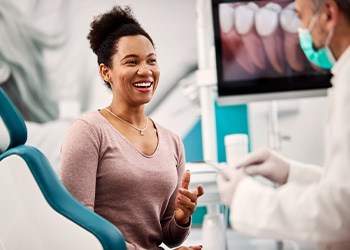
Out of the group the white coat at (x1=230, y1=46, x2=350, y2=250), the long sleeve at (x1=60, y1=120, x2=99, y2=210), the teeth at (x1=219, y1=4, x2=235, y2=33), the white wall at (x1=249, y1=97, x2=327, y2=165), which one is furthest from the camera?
the white wall at (x1=249, y1=97, x2=327, y2=165)

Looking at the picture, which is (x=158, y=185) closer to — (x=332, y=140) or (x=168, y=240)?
(x=168, y=240)

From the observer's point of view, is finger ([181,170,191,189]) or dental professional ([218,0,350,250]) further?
finger ([181,170,191,189])

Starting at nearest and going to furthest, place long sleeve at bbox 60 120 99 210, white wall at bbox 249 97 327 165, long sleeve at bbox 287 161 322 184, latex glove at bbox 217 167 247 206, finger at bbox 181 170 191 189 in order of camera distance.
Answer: latex glove at bbox 217 167 247 206 < long sleeve at bbox 287 161 322 184 < long sleeve at bbox 60 120 99 210 < finger at bbox 181 170 191 189 < white wall at bbox 249 97 327 165

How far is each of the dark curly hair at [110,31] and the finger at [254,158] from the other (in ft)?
2.45

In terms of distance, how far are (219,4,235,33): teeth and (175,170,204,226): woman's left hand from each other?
1.16 meters

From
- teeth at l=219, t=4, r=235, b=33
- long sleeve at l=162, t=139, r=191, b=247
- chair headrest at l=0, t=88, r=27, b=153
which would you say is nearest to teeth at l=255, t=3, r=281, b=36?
teeth at l=219, t=4, r=235, b=33

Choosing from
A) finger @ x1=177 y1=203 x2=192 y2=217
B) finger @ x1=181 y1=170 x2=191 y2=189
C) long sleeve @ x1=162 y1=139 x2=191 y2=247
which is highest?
finger @ x1=181 y1=170 x2=191 y2=189

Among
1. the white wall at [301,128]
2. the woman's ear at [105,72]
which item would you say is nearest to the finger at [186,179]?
the woman's ear at [105,72]

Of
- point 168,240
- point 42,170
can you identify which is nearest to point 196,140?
point 168,240

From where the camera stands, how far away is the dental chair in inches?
43.3

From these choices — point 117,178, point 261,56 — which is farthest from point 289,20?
point 117,178

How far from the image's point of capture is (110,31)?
1687 millimetres

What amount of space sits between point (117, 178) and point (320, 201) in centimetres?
73

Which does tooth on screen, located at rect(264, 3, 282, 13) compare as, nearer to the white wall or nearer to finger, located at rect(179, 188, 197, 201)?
the white wall
